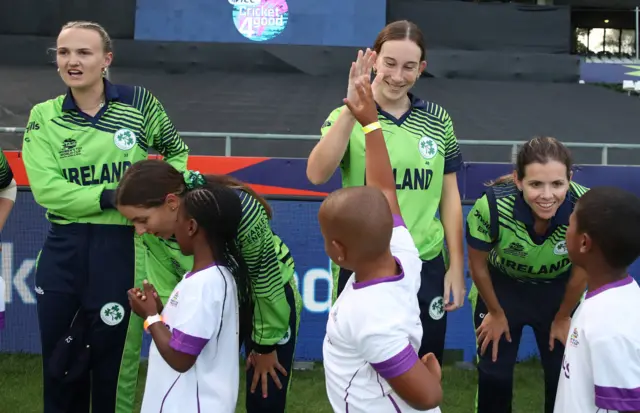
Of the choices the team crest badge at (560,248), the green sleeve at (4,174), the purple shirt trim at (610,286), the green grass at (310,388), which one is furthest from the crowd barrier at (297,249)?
the purple shirt trim at (610,286)

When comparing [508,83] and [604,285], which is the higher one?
[508,83]

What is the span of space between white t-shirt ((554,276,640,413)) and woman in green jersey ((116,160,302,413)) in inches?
39.0

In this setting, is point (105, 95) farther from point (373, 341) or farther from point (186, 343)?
point (373, 341)

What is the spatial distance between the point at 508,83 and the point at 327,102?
3.42m

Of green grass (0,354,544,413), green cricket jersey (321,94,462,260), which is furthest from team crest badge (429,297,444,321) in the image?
green grass (0,354,544,413)

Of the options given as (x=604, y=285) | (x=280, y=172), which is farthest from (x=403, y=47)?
(x=280, y=172)

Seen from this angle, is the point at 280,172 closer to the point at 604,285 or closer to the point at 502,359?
the point at 502,359

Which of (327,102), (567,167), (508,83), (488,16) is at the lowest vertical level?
(567,167)

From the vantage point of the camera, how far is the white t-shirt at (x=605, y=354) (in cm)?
170

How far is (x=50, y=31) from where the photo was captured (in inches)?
440

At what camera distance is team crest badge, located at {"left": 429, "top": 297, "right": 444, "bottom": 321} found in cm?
247

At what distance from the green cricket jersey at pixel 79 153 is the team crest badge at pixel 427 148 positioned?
3.48ft

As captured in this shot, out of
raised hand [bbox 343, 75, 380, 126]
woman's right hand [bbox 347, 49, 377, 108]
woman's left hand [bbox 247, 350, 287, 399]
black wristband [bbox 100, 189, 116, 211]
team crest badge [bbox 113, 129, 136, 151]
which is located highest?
woman's right hand [bbox 347, 49, 377, 108]

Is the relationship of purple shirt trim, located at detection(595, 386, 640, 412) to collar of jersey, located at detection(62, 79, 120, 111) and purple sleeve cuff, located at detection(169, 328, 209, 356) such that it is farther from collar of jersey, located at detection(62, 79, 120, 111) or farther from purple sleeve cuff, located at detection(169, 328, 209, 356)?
collar of jersey, located at detection(62, 79, 120, 111)
